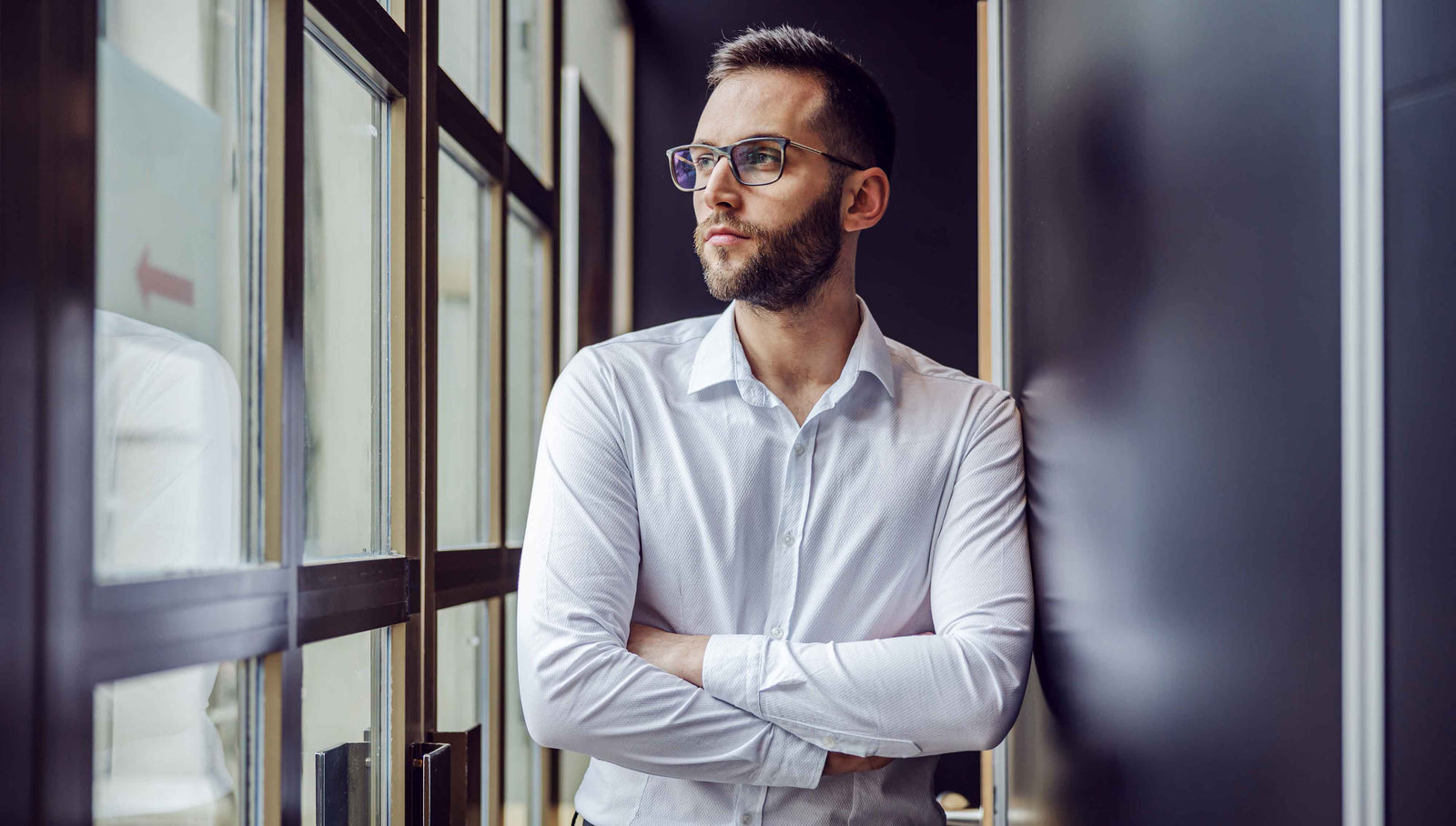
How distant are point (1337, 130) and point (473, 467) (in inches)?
77.9

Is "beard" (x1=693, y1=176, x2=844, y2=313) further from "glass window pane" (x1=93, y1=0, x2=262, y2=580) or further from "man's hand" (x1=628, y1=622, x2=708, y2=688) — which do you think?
"glass window pane" (x1=93, y1=0, x2=262, y2=580)

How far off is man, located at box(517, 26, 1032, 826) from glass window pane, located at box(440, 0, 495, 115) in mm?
613

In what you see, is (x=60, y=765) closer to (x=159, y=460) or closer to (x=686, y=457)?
(x=159, y=460)

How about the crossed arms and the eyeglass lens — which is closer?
the crossed arms

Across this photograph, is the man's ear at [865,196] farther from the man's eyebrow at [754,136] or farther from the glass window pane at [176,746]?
the glass window pane at [176,746]

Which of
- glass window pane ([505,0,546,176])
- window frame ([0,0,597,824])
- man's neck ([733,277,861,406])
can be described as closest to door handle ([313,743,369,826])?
window frame ([0,0,597,824])

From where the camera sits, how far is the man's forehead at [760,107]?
5.85 feet

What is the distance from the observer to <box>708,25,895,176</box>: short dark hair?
185cm

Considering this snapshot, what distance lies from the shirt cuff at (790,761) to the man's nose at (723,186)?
82 centimetres

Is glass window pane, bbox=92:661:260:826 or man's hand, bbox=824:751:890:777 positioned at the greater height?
glass window pane, bbox=92:661:260:826

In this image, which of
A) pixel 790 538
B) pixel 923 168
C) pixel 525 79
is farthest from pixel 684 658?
pixel 923 168

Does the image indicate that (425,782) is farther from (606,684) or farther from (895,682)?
(895,682)

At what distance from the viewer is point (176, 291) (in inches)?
44.6

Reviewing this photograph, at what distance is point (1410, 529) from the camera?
0.72 m
